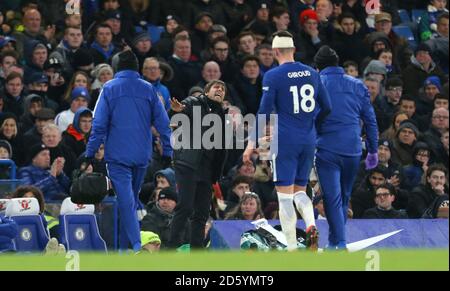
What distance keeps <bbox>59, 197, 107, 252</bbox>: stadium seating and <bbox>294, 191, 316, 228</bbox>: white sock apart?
8.63 feet

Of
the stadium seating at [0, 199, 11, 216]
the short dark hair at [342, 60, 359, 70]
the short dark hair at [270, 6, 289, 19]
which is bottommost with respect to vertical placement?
the stadium seating at [0, 199, 11, 216]

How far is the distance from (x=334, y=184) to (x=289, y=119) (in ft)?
3.59

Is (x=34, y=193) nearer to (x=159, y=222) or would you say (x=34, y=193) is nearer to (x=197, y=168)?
(x=159, y=222)

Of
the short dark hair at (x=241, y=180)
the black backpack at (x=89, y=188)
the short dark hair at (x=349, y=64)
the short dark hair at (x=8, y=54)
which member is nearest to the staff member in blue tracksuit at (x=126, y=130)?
the black backpack at (x=89, y=188)

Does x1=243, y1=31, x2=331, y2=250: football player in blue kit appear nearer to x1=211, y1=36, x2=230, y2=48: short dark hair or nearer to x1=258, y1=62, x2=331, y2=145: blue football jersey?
x1=258, y1=62, x2=331, y2=145: blue football jersey

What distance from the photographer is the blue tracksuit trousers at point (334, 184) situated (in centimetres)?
1838

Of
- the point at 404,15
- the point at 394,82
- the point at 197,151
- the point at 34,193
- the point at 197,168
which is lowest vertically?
the point at 34,193

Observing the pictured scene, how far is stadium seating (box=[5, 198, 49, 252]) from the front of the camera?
1875cm

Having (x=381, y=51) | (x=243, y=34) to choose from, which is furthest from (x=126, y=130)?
(x=381, y=51)

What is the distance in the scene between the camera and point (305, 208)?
17.7 m

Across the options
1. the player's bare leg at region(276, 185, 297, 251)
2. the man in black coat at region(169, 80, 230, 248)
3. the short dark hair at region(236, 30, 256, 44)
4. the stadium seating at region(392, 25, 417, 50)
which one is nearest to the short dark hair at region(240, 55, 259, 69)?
the short dark hair at region(236, 30, 256, 44)

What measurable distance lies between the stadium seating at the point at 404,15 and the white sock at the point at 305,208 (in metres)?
11.5
